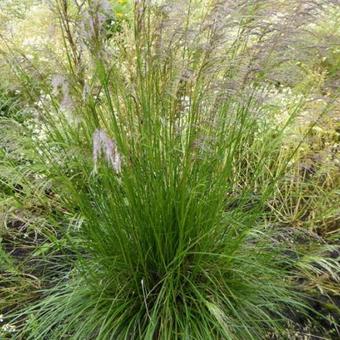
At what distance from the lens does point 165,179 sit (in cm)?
188

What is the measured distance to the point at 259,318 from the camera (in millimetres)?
2049

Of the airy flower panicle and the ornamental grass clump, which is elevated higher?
the airy flower panicle

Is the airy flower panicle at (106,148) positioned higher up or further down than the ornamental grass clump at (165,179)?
higher up

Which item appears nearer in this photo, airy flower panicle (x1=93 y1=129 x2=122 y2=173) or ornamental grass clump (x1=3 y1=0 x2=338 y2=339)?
airy flower panicle (x1=93 y1=129 x2=122 y2=173)

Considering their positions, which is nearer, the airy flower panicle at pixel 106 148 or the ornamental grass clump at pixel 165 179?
the airy flower panicle at pixel 106 148

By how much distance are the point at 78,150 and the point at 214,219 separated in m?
0.63

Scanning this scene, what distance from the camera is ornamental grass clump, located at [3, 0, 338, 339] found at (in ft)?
5.63

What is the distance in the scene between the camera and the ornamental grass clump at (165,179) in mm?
1715

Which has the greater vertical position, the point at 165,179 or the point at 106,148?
the point at 106,148

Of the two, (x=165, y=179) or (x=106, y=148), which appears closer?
(x=106, y=148)

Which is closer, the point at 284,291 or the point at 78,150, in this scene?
the point at 78,150

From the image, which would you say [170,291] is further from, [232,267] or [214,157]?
[214,157]

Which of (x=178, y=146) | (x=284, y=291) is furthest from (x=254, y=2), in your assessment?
(x=284, y=291)

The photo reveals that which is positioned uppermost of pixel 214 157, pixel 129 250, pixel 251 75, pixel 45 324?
pixel 251 75
